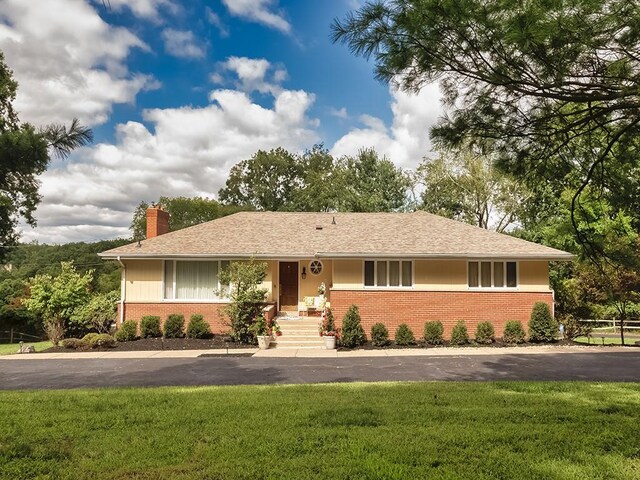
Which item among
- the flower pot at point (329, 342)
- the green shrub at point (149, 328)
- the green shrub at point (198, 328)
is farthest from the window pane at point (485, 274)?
the green shrub at point (149, 328)

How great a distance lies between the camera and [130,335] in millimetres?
17359

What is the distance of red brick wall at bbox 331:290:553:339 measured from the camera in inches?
679

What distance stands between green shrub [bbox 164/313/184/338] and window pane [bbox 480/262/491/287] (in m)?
11.7

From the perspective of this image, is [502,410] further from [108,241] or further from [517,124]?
[108,241]

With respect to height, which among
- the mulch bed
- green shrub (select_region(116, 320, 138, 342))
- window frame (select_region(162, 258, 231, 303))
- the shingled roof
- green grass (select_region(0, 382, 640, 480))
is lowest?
the mulch bed

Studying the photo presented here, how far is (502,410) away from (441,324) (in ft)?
34.7

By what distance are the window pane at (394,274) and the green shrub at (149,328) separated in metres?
9.16

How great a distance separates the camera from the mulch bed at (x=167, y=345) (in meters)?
15.9

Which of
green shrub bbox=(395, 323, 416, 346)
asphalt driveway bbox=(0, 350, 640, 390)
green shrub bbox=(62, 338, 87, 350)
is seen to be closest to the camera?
asphalt driveway bbox=(0, 350, 640, 390)

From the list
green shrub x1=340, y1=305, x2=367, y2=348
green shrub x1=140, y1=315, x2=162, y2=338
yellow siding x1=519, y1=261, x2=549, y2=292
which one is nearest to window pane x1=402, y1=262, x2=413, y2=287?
green shrub x1=340, y1=305, x2=367, y2=348

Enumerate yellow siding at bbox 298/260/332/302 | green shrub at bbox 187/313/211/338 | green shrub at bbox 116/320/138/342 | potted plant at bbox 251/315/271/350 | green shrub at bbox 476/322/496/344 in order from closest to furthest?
potted plant at bbox 251/315/271/350 → green shrub at bbox 476/322/496/344 → green shrub at bbox 116/320/138/342 → green shrub at bbox 187/313/211/338 → yellow siding at bbox 298/260/332/302

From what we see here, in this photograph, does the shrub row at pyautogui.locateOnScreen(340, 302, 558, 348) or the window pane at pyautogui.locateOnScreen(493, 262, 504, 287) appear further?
the window pane at pyautogui.locateOnScreen(493, 262, 504, 287)

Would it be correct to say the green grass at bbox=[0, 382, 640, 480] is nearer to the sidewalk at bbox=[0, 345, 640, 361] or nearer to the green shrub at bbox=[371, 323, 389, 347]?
the sidewalk at bbox=[0, 345, 640, 361]

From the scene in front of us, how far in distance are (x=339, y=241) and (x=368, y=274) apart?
2.12m
